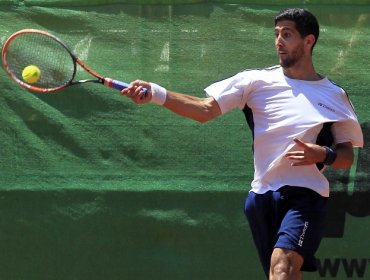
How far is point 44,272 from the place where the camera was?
5777 millimetres

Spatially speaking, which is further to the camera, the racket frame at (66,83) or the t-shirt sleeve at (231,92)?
the t-shirt sleeve at (231,92)

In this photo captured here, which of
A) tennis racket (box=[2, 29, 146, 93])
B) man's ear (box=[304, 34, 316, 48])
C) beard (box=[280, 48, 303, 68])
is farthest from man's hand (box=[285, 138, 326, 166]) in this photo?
tennis racket (box=[2, 29, 146, 93])

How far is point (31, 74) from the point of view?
16.8ft

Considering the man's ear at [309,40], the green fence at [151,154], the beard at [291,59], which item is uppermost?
Answer: the man's ear at [309,40]

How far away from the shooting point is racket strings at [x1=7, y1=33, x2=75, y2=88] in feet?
18.0

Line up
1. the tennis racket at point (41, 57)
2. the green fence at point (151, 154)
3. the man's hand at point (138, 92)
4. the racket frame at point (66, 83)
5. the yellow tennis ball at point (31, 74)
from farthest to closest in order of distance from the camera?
the green fence at point (151, 154)
the tennis racket at point (41, 57)
the yellow tennis ball at point (31, 74)
the racket frame at point (66, 83)
the man's hand at point (138, 92)

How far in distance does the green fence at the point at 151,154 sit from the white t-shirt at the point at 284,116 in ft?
3.20

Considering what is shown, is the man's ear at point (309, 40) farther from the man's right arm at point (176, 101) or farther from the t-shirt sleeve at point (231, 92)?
the man's right arm at point (176, 101)

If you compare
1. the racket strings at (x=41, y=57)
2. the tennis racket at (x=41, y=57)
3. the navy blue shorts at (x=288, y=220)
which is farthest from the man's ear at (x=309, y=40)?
Answer: the racket strings at (x=41, y=57)

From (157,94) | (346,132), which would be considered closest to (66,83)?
(157,94)

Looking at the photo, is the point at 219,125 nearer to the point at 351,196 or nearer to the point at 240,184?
the point at 240,184

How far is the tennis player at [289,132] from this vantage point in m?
4.43

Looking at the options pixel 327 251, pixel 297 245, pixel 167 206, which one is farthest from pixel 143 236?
pixel 297 245

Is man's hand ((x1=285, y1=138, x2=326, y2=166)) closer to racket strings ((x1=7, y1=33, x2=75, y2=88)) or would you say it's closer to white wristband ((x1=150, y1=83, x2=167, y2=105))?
white wristband ((x1=150, y1=83, x2=167, y2=105))
